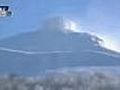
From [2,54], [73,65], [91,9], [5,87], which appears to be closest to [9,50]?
[2,54]

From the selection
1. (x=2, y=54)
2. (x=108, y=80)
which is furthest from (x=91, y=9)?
(x=2, y=54)

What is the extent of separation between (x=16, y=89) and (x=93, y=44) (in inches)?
23.8

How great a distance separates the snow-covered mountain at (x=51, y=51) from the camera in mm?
2863

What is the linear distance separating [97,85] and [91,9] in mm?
520

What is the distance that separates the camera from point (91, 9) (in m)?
2.90

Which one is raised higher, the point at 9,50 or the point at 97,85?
the point at 9,50

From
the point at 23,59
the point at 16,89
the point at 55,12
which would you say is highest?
the point at 55,12

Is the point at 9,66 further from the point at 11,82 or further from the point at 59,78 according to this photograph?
the point at 59,78

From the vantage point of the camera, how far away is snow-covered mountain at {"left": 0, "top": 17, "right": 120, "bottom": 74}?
2.86 m

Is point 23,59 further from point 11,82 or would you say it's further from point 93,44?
point 93,44

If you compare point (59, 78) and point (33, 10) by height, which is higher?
point (33, 10)

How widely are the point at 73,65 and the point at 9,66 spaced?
1.45 feet

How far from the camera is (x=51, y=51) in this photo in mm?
2859

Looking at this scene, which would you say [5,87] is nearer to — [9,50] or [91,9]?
[9,50]
